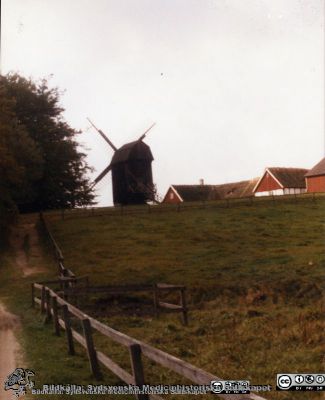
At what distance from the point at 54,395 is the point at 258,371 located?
449cm

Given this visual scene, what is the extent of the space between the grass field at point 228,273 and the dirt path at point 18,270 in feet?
6.55

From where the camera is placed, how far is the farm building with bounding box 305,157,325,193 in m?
44.3

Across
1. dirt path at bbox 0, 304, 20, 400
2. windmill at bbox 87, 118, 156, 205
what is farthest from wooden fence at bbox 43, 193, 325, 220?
dirt path at bbox 0, 304, 20, 400

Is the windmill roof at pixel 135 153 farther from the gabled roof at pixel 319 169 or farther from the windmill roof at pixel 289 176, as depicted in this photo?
the gabled roof at pixel 319 169

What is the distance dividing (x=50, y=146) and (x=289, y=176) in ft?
109

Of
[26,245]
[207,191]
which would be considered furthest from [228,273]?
[207,191]

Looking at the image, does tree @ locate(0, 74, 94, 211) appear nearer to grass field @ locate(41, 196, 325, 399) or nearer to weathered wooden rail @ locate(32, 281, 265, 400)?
grass field @ locate(41, 196, 325, 399)

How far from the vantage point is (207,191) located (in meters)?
72.8

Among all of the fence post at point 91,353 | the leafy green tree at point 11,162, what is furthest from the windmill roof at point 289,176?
the fence post at point 91,353

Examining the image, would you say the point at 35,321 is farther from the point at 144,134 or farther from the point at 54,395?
the point at 144,134

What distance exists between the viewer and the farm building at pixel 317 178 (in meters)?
44.3

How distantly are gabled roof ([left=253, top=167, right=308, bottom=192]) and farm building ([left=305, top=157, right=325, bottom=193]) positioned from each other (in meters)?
11.7

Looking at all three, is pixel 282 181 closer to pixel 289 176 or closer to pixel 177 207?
pixel 289 176

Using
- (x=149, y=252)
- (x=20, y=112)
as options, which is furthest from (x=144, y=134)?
(x=149, y=252)
